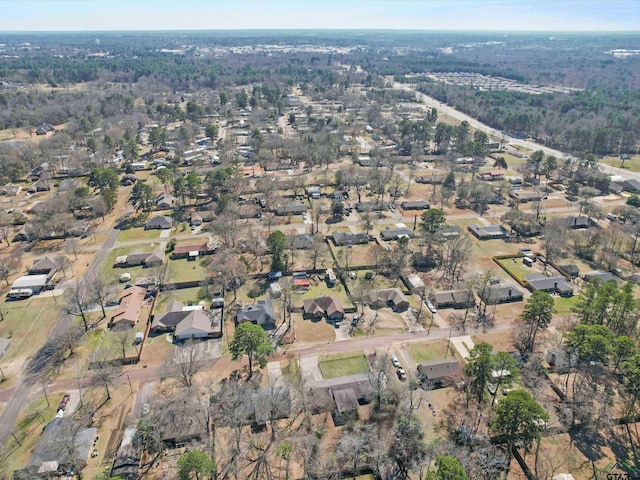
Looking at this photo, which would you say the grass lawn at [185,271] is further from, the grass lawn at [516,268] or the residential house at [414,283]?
the grass lawn at [516,268]

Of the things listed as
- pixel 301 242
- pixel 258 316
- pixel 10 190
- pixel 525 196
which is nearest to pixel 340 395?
pixel 258 316

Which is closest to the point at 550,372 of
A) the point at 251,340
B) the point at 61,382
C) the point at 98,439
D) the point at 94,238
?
the point at 251,340

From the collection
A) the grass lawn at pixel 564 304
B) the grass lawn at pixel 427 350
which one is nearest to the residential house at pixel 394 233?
the grass lawn at pixel 564 304

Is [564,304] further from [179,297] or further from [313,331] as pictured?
[179,297]

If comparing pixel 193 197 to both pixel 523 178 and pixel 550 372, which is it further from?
pixel 523 178

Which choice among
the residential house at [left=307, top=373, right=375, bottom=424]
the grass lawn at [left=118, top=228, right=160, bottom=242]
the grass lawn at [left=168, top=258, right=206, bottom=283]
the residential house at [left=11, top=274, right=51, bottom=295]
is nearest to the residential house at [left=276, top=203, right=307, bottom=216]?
the grass lawn at [left=168, top=258, right=206, bottom=283]

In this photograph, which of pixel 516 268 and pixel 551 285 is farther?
pixel 516 268
